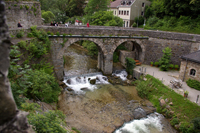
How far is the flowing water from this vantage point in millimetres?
11250

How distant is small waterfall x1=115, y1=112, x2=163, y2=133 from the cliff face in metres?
8.46

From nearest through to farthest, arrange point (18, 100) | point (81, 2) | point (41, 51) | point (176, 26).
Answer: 1. point (18, 100)
2. point (41, 51)
3. point (176, 26)
4. point (81, 2)

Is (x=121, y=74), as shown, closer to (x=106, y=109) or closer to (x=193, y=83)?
(x=106, y=109)

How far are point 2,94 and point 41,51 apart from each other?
1113cm

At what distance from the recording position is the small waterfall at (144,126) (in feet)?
36.3

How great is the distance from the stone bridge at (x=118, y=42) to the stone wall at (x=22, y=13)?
6.79 feet

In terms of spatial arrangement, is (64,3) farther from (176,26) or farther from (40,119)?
(40,119)

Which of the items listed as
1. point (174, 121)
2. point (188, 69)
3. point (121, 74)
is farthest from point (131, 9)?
point (174, 121)

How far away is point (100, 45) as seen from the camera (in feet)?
62.2

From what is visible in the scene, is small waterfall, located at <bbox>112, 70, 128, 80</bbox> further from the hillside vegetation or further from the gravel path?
the hillside vegetation

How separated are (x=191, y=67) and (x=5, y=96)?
15964 millimetres

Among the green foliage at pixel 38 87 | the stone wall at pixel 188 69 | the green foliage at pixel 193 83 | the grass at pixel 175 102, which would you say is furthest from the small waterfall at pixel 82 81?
the green foliage at pixel 193 83

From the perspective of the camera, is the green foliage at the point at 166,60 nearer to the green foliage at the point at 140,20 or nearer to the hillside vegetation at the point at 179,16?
the hillside vegetation at the point at 179,16

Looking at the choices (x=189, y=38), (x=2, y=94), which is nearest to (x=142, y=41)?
(x=189, y=38)
